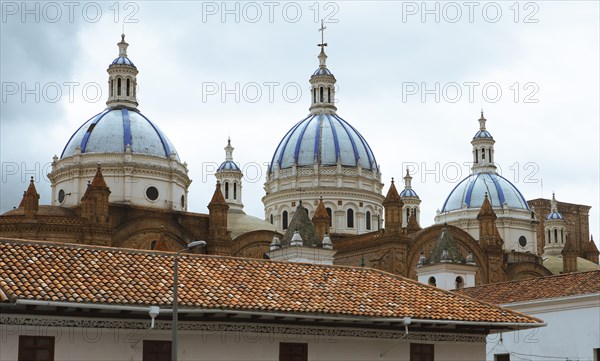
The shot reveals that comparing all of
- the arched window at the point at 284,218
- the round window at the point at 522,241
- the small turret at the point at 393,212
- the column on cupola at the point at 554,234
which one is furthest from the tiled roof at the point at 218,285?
the column on cupola at the point at 554,234

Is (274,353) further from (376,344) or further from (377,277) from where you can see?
(377,277)

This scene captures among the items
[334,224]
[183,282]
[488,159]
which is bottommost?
[183,282]

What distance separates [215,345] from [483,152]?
6360 centimetres

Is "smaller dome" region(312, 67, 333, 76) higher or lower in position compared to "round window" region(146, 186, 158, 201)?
higher

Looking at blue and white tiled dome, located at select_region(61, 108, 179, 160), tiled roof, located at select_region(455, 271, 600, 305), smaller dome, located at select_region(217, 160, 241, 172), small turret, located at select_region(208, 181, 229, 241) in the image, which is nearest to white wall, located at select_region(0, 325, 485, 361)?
tiled roof, located at select_region(455, 271, 600, 305)

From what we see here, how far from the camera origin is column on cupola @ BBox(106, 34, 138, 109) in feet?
211

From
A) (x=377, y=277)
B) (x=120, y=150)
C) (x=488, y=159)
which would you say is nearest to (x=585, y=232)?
(x=488, y=159)

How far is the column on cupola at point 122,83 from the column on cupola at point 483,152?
32250mm

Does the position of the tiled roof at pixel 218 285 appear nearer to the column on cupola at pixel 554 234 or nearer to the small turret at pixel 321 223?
the small turret at pixel 321 223

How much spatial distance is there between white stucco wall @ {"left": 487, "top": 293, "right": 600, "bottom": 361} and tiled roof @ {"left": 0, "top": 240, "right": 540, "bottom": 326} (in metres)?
6.39

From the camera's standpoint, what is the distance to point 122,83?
64.9 m

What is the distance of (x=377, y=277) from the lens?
2998cm

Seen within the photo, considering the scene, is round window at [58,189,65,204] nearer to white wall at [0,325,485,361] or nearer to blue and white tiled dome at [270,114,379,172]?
blue and white tiled dome at [270,114,379,172]

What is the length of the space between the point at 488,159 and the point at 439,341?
5868 centimetres
